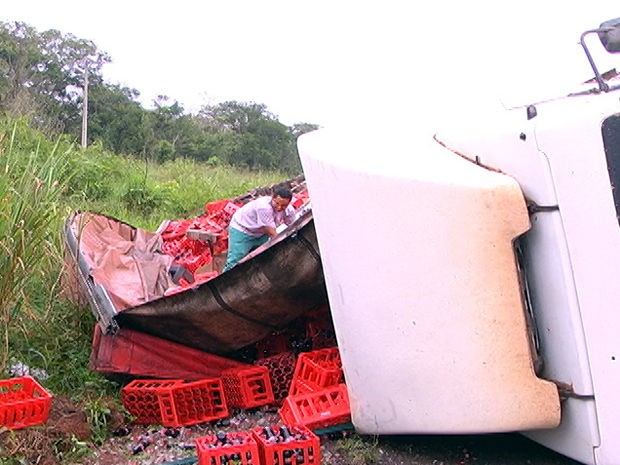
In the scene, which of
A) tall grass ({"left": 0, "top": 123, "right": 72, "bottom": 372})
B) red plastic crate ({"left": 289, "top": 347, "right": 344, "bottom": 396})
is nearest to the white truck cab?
red plastic crate ({"left": 289, "top": 347, "right": 344, "bottom": 396})

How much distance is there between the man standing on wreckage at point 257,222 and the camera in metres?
6.13

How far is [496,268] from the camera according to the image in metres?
2.61

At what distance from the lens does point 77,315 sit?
5.02 metres

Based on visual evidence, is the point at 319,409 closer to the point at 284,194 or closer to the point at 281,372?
the point at 281,372

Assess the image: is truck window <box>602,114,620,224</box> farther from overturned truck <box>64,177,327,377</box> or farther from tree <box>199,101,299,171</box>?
tree <box>199,101,299,171</box>

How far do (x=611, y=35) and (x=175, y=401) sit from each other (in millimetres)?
2875

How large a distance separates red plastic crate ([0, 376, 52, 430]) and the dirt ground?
51mm

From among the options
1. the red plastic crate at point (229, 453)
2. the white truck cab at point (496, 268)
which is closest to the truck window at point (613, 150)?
the white truck cab at point (496, 268)

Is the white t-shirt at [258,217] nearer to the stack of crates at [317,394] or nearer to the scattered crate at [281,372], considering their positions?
the scattered crate at [281,372]

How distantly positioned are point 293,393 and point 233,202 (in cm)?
381

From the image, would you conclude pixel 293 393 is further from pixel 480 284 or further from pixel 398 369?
pixel 480 284

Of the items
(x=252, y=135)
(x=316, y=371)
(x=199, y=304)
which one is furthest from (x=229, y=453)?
(x=252, y=135)

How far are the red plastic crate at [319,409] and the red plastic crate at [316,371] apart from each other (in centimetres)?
7

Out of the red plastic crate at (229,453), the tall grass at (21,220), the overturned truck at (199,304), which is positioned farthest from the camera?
the overturned truck at (199,304)
